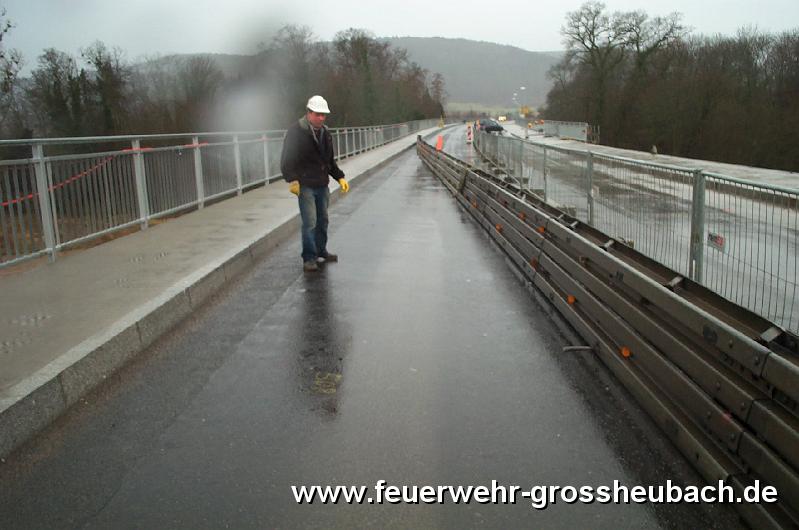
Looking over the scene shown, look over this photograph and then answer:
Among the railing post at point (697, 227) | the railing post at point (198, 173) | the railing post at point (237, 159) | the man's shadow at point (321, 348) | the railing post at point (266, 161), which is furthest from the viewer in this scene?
the railing post at point (266, 161)

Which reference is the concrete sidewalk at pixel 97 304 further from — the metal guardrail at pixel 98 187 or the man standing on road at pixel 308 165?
the man standing on road at pixel 308 165

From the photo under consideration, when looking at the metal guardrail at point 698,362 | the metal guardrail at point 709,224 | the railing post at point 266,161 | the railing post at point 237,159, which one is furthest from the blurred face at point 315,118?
the railing post at point 266,161

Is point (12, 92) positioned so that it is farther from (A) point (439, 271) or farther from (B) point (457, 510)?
(B) point (457, 510)

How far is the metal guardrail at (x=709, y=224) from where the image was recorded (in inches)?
158

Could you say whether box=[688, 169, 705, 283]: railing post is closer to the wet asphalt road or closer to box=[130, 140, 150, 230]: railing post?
the wet asphalt road

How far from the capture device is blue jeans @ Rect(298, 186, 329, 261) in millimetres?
8555

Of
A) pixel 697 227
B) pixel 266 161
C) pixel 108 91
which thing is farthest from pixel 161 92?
pixel 697 227

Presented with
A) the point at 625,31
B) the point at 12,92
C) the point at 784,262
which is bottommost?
the point at 784,262

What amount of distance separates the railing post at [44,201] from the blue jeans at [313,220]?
111 inches

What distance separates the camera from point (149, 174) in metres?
10.6

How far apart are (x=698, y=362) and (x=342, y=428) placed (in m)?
1.94

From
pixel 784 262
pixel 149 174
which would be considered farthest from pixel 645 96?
pixel 784 262

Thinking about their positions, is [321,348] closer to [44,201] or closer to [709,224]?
[709,224]

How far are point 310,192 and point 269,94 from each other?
44150mm
